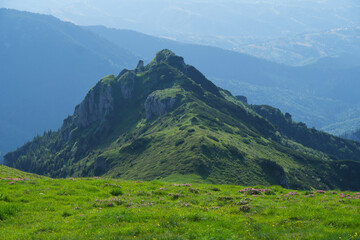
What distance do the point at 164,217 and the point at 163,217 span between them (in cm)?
9

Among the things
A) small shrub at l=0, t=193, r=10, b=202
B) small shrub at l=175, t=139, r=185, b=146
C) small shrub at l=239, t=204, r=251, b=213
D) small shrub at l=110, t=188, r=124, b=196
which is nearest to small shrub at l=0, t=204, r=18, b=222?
small shrub at l=0, t=193, r=10, b=202

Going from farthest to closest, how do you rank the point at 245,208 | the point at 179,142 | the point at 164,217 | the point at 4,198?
the point at 179,142
the point at 4,198
the point at 245,208
the point at 164,217

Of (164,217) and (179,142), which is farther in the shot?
(179,142)

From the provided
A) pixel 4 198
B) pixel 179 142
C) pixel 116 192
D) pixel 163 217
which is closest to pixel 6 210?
pixel 4 198

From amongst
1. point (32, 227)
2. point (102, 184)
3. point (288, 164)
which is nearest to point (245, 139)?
point (288, 164)

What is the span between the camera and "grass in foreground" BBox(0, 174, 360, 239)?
1819 cm

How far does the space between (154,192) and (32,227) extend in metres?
12.6

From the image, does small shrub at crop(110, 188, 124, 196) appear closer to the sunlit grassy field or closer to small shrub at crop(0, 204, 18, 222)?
the sunlit grassy field

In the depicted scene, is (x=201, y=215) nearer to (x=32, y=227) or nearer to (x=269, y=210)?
(x=269, y=210)

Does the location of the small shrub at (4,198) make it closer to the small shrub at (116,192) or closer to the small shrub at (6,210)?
the small shrub at (6,210)

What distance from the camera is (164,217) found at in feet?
66.6

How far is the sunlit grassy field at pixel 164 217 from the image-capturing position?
18.2m

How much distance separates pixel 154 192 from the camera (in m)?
30.8

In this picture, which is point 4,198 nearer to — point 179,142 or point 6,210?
point 6,210
